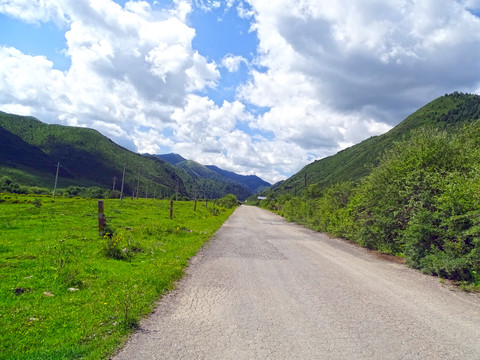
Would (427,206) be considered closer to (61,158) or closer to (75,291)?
(75,291)

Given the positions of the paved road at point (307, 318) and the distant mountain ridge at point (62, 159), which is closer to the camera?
the paved road at point (307, 318)

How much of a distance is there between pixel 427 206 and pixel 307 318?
8616 millimetres

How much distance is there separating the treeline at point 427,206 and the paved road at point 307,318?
1.29 m

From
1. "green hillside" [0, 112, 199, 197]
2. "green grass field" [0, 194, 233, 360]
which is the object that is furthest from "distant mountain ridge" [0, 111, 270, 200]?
"green grass field" [0, 194, 233, 360]

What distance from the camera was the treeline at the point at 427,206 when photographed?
30.0 feet

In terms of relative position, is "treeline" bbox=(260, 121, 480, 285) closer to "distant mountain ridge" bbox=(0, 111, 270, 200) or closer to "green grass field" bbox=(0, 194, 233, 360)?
"green grass field" bbox=(0, 194, 233, 360)

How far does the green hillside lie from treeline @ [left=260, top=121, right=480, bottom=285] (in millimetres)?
112027

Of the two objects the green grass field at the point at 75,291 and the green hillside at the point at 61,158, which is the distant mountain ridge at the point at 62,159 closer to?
the green hillside at the point at 61,158

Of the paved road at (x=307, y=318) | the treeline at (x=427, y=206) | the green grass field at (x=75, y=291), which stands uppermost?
the treeline at (x=427, y=206)

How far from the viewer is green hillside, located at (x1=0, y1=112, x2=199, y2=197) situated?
439 feet

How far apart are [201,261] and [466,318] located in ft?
25.2

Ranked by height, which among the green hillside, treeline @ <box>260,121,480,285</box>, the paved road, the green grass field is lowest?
the green grass field

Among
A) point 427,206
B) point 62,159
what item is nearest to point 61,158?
point 62,159

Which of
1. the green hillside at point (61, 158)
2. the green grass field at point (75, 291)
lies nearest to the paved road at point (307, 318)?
the green grass field at point (75, 291)
